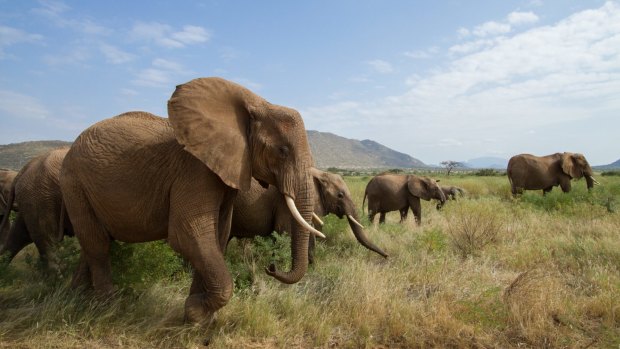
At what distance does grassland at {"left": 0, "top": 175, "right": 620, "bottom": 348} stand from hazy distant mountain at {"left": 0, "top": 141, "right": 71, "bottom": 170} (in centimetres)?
6168

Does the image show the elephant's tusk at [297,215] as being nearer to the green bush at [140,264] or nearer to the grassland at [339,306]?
the grassland at [339,306]

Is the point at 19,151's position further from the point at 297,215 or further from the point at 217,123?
the point at 297,215

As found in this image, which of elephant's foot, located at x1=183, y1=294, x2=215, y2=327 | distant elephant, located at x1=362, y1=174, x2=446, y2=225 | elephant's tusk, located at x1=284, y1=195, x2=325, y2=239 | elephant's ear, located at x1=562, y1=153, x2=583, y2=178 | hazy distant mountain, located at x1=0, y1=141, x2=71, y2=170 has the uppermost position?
hazy distant mountain, located at x1=0, y1=141, x2=71, y2=170

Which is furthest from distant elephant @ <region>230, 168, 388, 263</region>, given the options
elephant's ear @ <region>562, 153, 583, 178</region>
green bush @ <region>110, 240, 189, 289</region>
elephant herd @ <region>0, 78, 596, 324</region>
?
elephant's ear @ <region>562, 153, 583, 178</region>

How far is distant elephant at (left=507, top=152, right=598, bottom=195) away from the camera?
17.6 m

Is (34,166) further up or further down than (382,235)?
further up

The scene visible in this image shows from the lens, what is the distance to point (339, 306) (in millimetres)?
4641

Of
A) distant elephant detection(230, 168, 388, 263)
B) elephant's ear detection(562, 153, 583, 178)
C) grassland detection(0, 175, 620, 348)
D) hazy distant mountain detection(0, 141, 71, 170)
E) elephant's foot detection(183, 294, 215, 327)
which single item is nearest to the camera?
elephant's foot detection(183, 294, 215, 327)

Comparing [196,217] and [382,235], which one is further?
[382,235]

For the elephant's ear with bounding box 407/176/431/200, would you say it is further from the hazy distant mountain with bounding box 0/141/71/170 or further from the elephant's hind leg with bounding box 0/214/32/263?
the hazy distant mountain with bounding box 0/141/71/170

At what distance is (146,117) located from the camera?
177 inches

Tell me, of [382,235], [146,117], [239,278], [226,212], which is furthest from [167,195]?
[382,235]

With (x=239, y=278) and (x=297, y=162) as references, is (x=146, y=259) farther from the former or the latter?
(x=297, y=162)

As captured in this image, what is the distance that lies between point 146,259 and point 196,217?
6.41 ft
